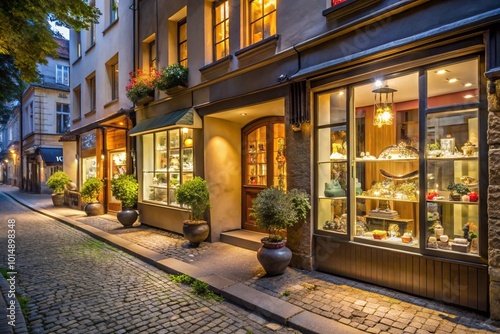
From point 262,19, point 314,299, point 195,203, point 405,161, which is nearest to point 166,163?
point 195,203

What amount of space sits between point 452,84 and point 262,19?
14.1 feet

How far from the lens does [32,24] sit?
7121 mm

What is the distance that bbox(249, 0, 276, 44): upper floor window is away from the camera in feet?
23.1

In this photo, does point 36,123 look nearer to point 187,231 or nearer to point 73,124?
point 73,124

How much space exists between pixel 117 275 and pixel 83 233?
5.00 meters

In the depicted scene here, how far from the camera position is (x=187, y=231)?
25.6ft

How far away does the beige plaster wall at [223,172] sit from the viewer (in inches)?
331

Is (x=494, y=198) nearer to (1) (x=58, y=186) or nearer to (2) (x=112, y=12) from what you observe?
(2) (x=112, y=12)

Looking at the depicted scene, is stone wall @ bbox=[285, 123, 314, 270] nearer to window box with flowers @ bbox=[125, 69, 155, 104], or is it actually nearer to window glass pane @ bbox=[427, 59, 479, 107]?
window glass pane @ bbox=[427, 59, 479, 107]

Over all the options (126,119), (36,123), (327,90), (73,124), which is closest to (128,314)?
(327,90)

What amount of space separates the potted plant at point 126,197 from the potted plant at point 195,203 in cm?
362

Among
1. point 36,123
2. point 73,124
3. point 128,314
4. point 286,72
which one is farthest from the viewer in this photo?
point 36,123

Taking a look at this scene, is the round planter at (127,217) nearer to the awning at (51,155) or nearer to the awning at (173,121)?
the awning at (173,121)

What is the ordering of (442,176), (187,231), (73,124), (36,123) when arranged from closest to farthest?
(442,176), (187,231), (73,124), (36,123)
